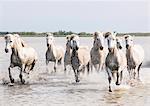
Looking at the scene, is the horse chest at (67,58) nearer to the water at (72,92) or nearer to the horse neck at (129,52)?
the water at (72,92)

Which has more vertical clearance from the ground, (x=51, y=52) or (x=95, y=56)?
(x=51, y=52)

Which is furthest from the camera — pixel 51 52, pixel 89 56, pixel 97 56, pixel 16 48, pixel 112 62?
pixel 51 52

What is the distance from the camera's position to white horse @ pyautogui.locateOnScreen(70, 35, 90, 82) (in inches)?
660

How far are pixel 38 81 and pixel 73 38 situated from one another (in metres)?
2.13

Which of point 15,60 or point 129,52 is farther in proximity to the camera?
point 129,52

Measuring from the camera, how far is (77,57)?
17.2 metres

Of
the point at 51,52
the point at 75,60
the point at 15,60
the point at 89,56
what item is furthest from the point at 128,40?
the point at 51,52

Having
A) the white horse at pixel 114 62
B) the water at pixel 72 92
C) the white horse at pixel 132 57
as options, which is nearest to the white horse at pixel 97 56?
the water at pixel 72 92

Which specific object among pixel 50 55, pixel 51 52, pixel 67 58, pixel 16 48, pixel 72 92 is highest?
pixel 16 48

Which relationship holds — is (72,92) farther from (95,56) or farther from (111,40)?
(95,56)

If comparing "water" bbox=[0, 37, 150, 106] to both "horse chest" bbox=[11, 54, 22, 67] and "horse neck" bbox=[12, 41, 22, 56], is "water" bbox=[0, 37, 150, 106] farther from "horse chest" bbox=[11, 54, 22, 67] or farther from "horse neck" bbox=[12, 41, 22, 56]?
"horse neck" bbox=[12, 41, 22, 56]

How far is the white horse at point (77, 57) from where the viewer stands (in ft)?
55.0

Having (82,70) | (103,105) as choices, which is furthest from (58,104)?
(82,70)

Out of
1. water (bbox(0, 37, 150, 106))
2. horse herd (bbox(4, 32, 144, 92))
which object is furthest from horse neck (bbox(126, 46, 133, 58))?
water (bbox(0, 37, 150, 106))
